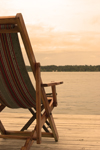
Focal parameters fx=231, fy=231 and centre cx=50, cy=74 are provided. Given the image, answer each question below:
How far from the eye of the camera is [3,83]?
1851 millimetres

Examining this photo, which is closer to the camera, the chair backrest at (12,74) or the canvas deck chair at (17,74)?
the canvas deck chair at (17,74)

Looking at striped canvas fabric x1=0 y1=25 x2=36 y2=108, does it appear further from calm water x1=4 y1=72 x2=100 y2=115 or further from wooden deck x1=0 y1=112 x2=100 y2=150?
calm water x1=4 y1=72 x2=100 y2=115

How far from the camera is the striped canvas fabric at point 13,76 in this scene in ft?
5.28

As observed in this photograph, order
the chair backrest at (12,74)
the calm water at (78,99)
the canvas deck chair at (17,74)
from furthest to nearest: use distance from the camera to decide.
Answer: the calm water at (78,99) → the chair backrest at (12,74) → the canvas deck chair at (17,74)

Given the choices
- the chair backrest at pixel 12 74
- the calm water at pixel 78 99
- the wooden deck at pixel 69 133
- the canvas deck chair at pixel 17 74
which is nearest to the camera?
the canvas deck chair at pixel 17 74

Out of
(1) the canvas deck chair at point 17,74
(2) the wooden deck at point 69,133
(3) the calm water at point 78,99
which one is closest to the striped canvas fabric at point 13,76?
(1) the canvas deck chair at point 17,74

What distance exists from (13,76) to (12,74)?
0.02 m

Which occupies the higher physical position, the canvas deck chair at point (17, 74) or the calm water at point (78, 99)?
the canvas deck chair at point (17, 74)

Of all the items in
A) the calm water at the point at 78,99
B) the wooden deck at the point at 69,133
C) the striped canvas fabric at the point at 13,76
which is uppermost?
the striped canvas fabric at the point at 13,76

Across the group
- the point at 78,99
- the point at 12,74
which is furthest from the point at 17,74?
the point at 78,99

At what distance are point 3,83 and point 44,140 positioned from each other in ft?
2.86

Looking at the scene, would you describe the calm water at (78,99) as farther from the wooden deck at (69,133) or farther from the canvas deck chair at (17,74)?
the canvas deck chair at (17,74)

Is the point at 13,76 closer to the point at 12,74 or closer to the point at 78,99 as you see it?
the point at 12,74

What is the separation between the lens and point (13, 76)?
179 cm
